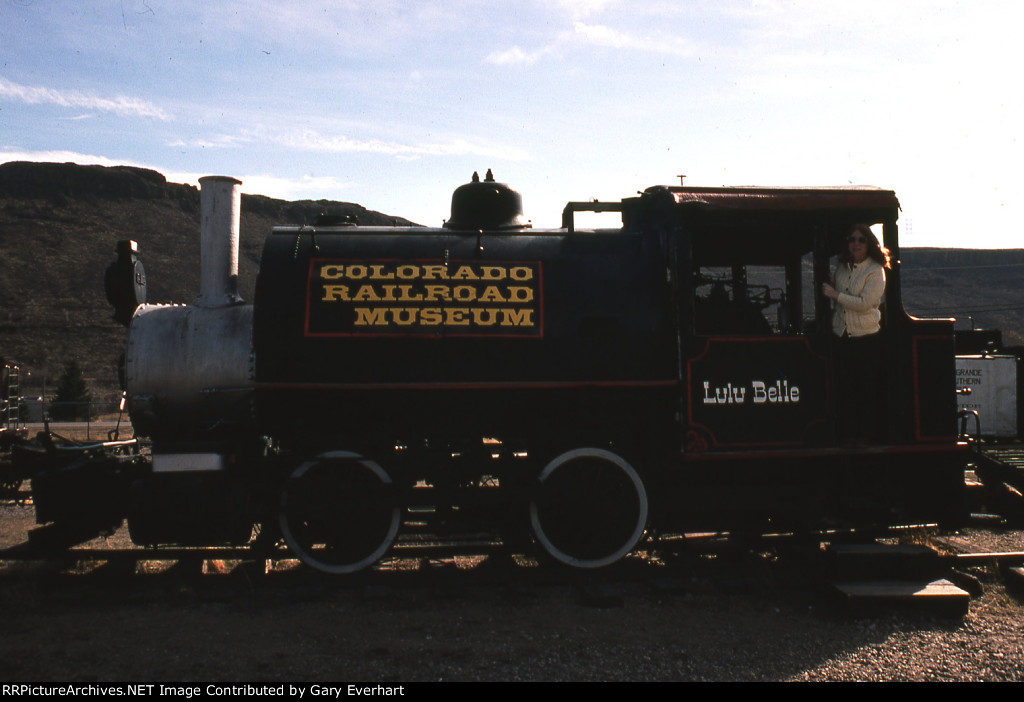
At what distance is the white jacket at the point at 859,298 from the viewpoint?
18.4 ft

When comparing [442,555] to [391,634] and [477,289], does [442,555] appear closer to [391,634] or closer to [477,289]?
[391,634]

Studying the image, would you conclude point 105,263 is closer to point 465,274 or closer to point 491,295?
point 465,274

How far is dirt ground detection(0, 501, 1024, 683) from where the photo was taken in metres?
3.99

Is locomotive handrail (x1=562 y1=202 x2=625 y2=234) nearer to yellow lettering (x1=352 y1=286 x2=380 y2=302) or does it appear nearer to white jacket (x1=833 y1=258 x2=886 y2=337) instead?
yellow lettering (x1=352 y1=286 x2=380 y2=302)

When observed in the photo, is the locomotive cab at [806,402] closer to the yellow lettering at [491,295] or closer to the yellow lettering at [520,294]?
the yellow lettering at [520,294]

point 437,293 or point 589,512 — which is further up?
point 437,293

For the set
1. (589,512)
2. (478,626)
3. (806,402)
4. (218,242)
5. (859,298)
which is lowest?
(478,626)

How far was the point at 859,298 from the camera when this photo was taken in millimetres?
5613

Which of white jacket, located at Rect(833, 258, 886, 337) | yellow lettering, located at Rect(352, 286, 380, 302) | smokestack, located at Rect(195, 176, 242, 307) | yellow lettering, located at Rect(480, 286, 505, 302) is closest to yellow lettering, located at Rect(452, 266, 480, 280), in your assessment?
yellow lettering, located at Rect(480, 286, 505, 302)

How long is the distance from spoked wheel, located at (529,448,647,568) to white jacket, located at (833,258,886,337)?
2149mm

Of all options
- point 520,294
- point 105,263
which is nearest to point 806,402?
point 520,294

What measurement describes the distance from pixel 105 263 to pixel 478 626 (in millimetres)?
70818

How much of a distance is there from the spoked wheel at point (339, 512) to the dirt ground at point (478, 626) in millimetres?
195

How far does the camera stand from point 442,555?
598 centimetres
